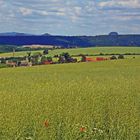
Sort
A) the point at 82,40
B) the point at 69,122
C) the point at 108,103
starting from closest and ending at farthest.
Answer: the point at 69,122 < the point at 108,103 < the point at 82,40

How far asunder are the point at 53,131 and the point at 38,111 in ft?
4.93

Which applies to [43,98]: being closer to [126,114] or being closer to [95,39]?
[126,114]

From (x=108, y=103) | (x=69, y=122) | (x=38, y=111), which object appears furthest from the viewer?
(x=108, y=103)

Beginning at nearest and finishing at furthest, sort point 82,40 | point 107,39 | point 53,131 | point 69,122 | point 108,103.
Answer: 1. point 53,131
2. point 69,122
3. point 108,103
4. point 107,39
5. point 82,40

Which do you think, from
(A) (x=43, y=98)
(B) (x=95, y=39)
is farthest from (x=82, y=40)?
(A) (x=43, y=98)

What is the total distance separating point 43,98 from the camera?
37.2 ft

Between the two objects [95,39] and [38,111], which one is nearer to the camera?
[38,111]

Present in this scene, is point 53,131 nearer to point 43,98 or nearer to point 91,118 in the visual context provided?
point 91,118

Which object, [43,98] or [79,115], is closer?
[79,115]

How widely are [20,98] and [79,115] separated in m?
2.78

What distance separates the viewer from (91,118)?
888cm

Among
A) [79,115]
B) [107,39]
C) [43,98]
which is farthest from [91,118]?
[107,39]

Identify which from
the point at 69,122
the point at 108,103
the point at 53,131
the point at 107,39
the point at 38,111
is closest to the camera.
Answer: the point at 53,131

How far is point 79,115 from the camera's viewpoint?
8930 millimetres
